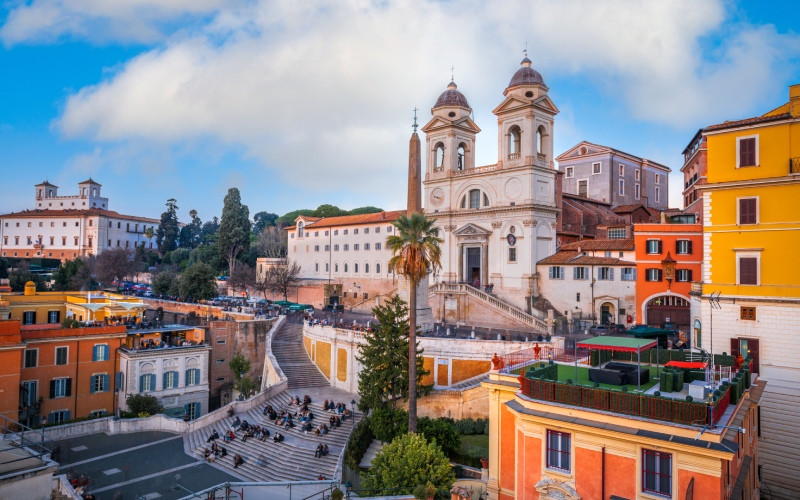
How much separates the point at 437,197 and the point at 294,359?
20.2 meters

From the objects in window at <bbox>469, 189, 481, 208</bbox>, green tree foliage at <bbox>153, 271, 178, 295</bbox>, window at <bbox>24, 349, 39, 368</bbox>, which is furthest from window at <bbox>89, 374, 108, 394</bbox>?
window at <bbox>469, 189, 481, 208</bbox>

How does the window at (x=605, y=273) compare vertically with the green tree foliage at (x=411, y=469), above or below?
above

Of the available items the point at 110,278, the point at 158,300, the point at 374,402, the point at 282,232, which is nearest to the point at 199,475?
the point at 374,402

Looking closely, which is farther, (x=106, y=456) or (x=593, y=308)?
(x=593, y=308)

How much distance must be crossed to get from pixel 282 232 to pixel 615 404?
74864 mm

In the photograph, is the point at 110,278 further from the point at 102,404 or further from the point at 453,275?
the point at 453,275

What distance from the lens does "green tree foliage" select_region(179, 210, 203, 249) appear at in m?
104

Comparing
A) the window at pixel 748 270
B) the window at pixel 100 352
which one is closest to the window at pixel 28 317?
the window at pixel 100 352

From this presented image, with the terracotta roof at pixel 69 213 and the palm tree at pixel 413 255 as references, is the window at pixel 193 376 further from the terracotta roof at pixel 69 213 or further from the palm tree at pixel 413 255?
the terracotta roof at pixel 69 213

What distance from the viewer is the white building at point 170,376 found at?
108 ft

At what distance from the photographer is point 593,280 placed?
3647 centimetres

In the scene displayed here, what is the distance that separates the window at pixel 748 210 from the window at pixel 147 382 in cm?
3367

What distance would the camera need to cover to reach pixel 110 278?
70.1 meters

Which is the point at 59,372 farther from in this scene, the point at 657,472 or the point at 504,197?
the point at 504,197
